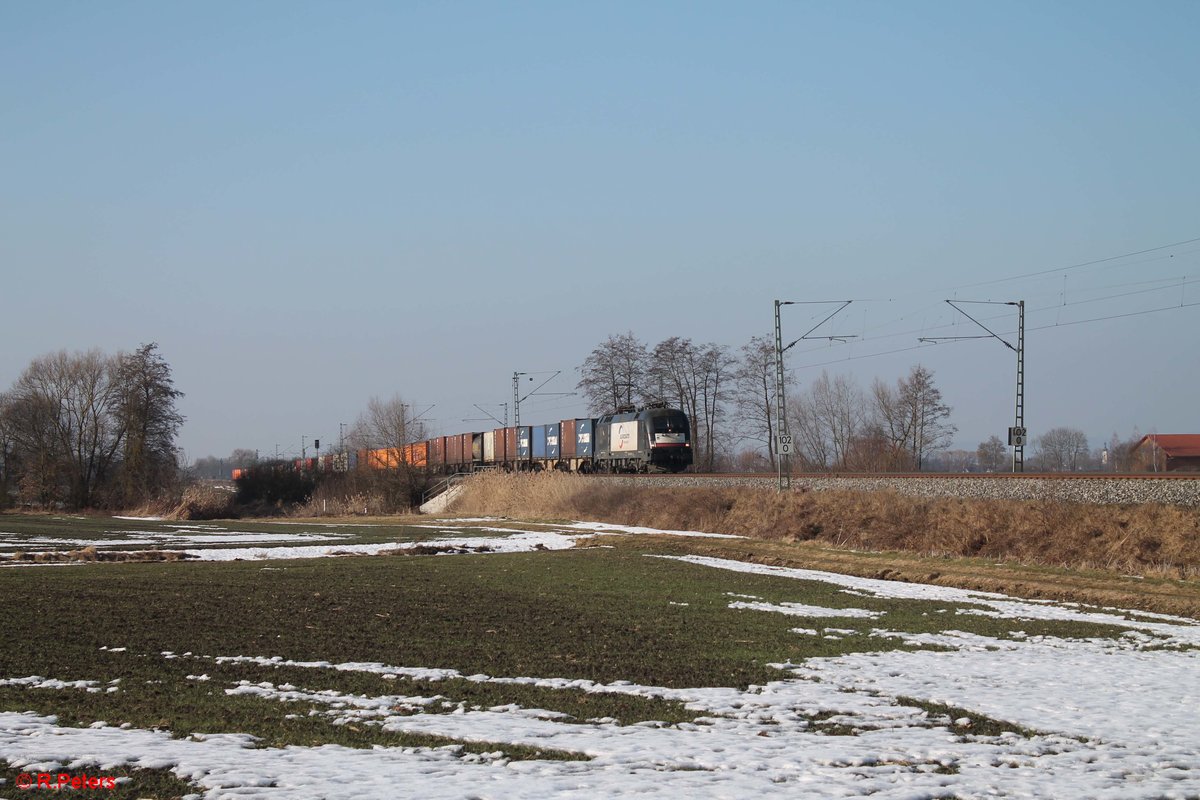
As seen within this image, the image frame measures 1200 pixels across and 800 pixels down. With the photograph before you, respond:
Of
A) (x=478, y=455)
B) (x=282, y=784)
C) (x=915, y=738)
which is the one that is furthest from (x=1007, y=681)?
(x=478, y=455)

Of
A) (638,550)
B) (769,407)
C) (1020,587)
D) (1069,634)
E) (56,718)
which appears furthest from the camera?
(769,407)

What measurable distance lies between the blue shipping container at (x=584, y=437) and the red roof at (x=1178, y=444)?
47122mm

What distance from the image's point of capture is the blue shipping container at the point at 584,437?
68625 millimetres

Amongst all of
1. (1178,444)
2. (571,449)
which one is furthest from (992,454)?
(571,449)

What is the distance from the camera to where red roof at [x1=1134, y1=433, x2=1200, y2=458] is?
3541 inches

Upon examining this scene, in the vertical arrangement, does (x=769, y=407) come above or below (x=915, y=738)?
above

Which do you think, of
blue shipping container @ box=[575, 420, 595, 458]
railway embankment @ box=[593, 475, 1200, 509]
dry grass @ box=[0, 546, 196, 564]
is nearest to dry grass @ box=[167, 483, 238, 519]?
blue shipping container @ box=[575, 420, 595, 458]

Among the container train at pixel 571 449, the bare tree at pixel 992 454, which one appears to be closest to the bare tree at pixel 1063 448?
the bare tree at pixel 992 454

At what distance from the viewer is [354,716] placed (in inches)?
357

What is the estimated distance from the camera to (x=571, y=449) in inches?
2783

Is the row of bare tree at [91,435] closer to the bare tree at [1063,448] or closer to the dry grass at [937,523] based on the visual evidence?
the dry grass at [937,523]

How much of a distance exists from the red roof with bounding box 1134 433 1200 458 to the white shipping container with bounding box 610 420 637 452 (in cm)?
4690

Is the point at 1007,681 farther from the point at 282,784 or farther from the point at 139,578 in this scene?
the point at 139,578

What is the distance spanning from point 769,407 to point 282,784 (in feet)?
241
